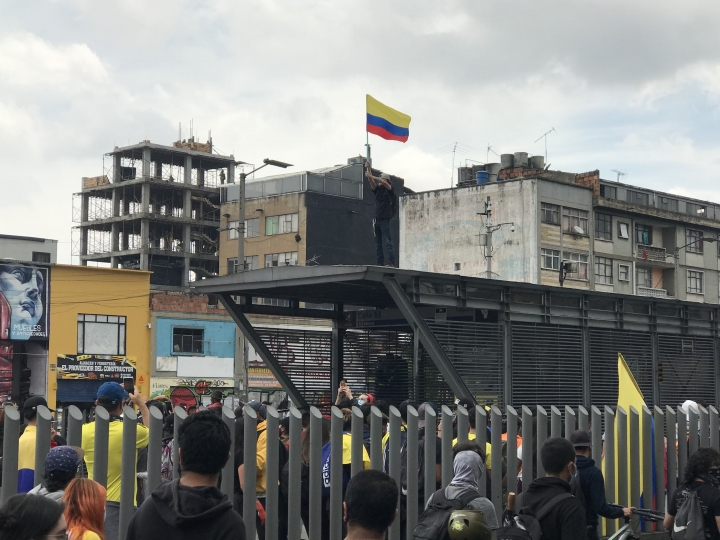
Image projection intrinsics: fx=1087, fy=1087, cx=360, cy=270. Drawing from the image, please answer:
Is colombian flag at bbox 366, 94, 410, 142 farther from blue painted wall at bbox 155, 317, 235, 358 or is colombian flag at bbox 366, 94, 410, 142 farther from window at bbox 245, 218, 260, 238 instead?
window at bbox 245, 218, 260, 238

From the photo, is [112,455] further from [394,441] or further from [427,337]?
[427,337]

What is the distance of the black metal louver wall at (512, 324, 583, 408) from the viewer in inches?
653

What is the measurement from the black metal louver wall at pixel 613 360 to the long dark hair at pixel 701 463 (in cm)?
963

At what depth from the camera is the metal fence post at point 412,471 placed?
8.42 metres

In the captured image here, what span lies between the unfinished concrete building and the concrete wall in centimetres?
3548

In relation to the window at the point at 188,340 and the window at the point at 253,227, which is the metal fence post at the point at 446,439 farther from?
the window at the point at 253,227

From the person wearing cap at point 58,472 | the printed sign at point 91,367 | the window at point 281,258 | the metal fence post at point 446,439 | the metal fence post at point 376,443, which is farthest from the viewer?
the window at point 281,258

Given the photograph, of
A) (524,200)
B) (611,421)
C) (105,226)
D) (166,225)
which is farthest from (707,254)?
(611,421)

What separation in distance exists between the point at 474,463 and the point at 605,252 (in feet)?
236

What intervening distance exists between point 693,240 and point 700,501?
79614 mm

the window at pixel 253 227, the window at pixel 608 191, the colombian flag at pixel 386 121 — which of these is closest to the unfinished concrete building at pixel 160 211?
the window at pixel 253 227

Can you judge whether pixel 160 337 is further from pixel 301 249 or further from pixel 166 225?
pixel 166 225

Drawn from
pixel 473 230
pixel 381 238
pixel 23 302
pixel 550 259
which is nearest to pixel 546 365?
pixel 381 238

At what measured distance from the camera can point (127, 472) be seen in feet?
23.0
